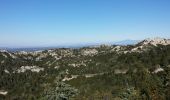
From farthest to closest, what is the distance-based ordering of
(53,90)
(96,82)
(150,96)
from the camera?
(96,82)
(150,96)
(53,90)

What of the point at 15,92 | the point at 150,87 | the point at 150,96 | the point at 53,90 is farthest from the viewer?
the point at 15,92

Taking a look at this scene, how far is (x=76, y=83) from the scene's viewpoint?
168375mm

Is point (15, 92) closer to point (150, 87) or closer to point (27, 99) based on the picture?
point (27, 99)

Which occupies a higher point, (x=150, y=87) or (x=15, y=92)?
(x=150, y=87)

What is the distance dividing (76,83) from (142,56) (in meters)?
53.4

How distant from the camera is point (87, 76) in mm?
184750

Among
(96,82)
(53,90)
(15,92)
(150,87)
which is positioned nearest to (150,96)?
(150,87)

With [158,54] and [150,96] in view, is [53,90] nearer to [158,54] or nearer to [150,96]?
[150,96]

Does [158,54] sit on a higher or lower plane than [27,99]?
higher

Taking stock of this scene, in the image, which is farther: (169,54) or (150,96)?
(169,54)

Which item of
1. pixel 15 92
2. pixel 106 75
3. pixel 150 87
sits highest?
pixel 150 87

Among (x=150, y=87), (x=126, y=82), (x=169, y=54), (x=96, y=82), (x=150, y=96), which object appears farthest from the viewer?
(x=169, y=54)

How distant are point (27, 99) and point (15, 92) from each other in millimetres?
28063

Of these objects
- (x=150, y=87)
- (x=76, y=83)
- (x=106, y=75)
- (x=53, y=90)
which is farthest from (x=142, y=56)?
(x=53, y=90)
